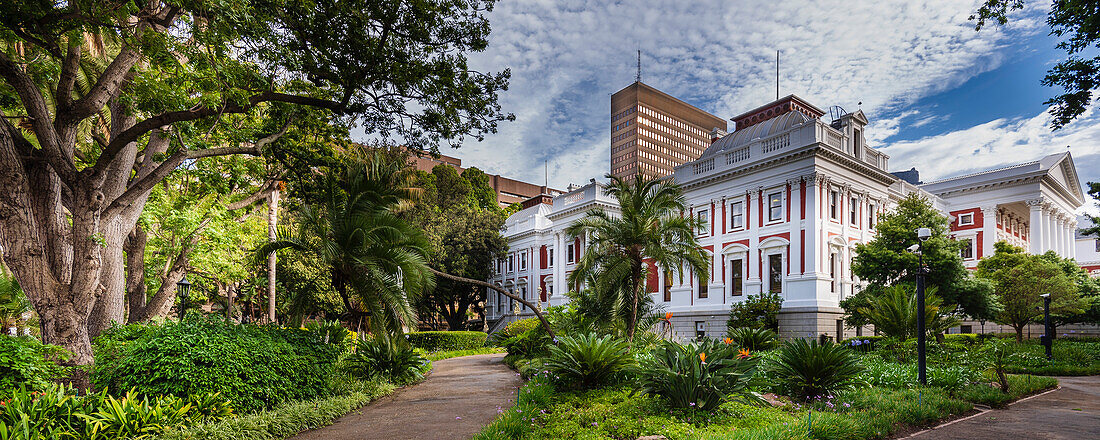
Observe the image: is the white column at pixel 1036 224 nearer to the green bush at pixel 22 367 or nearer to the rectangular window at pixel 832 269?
the rectangular window at pixel 832 269

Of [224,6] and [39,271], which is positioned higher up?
[224,6]

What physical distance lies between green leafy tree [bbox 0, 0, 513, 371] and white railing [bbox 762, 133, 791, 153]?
20.7 metres

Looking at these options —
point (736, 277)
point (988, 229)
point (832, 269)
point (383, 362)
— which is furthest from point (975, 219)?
point (383, 362)

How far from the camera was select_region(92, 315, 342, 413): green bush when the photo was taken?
7930 mm

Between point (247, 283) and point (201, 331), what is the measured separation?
27340 millimetres

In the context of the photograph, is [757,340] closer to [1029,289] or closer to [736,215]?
[736,215]

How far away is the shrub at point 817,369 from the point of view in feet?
31.8

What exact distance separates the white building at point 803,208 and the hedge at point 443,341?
32.9 ft

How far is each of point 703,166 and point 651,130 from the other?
271ft

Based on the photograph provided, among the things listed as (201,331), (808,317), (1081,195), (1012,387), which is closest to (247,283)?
(201,331)

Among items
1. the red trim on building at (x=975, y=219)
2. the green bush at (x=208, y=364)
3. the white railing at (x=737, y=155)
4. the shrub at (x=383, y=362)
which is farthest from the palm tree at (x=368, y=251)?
the red trim on building at (x=975, y=219)

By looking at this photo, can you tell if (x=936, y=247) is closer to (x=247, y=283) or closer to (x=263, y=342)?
(x=263, y=342)

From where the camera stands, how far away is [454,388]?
13.2 m

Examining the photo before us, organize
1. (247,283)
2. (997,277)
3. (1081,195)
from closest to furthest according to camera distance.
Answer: (997,277), (247,283), (1081,195)
